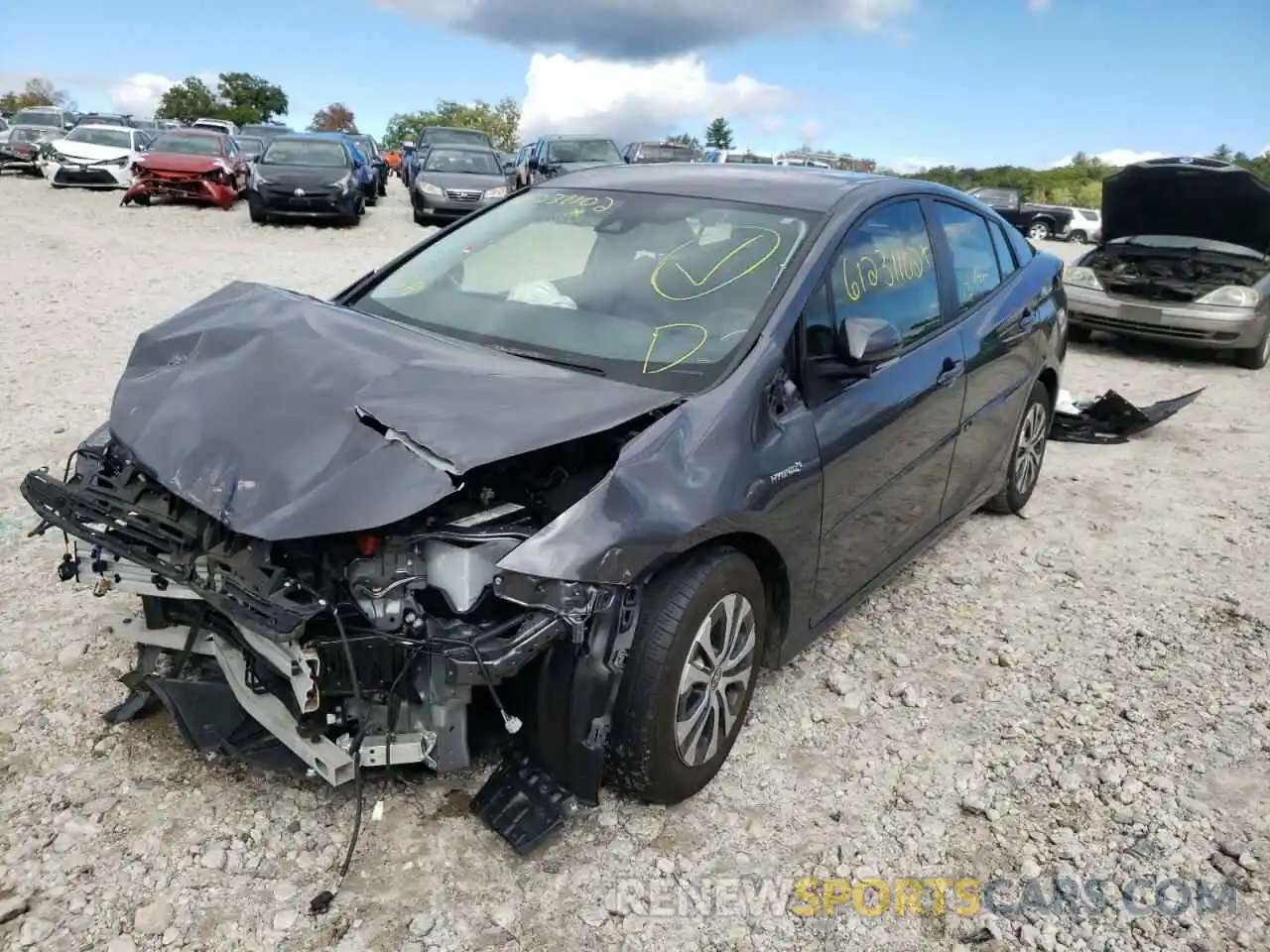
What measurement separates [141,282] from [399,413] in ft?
31.9

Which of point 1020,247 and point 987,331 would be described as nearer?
point 987,331

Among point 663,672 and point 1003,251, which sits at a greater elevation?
point 1003,251

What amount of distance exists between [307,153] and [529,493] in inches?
617

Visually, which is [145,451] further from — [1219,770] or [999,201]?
[999,201]

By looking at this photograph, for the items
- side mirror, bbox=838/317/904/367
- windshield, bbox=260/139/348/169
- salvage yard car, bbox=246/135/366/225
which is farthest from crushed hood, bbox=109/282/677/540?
windshield, bbox=260/139/348/169

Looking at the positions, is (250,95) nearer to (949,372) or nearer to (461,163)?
(461,163)

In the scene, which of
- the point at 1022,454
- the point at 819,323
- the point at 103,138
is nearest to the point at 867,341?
the point at 819,323

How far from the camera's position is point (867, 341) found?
299 cm

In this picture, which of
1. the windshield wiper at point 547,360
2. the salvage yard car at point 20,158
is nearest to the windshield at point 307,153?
the salvage yard car at point 20,158

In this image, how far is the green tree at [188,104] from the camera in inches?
3012

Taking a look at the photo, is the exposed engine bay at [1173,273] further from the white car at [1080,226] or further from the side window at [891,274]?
the white car at [1080,226]

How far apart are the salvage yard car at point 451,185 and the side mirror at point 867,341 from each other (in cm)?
1415

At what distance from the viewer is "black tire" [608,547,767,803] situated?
256 cm

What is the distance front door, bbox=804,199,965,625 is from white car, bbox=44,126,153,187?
61.8ft
